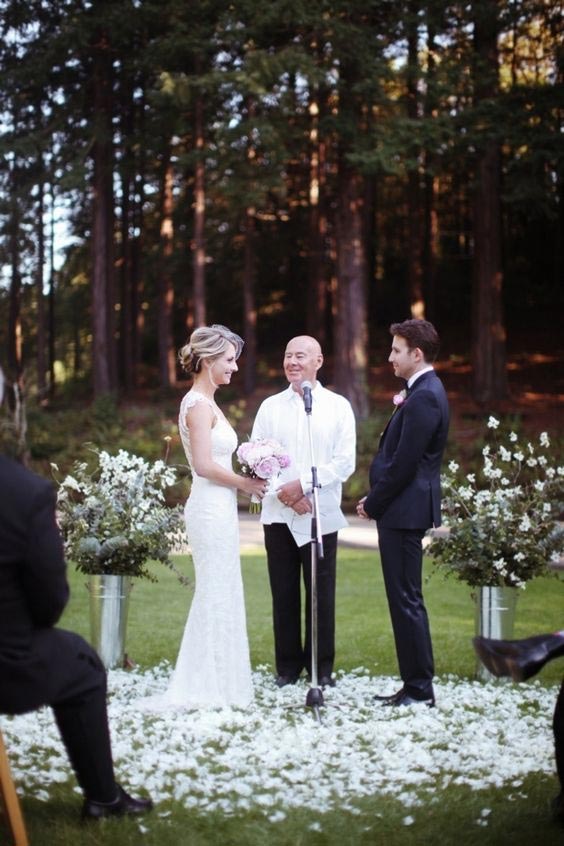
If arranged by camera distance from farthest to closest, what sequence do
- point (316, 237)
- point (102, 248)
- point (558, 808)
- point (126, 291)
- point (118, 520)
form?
point (126, 291) → point (316, 237) → point (102, 248) → point (118, 520) → point (558, 808)

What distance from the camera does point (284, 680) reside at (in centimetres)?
744

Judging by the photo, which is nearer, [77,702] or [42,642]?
[42,642]

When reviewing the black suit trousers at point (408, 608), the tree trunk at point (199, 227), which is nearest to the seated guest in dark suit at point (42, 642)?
the black suit trousers at point (408, 608)

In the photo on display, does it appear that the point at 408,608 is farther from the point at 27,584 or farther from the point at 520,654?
the point at 27,584

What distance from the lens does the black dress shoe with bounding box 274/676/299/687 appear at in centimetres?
740

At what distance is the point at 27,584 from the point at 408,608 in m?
3.33

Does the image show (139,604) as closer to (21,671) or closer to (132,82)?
(21,671)

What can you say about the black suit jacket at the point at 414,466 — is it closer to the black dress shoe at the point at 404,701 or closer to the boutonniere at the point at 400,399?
the boutonniere at the point at 400,399

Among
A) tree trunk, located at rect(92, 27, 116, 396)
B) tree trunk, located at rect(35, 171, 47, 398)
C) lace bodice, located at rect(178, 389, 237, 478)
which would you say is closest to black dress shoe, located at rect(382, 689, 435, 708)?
lace bodice, located at rect(178, 389, 237, 478)

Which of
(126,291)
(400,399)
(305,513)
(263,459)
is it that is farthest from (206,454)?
(126,291)

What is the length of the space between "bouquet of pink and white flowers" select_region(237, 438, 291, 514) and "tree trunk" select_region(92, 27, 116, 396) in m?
21.8

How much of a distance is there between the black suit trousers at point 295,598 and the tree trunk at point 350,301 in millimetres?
16343

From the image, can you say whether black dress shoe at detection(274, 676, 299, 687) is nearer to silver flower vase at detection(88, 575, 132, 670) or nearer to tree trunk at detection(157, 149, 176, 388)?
silver flower vase at detection(88, 575, 132, 670)

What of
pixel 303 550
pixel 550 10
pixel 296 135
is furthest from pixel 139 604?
pixel 550 10
